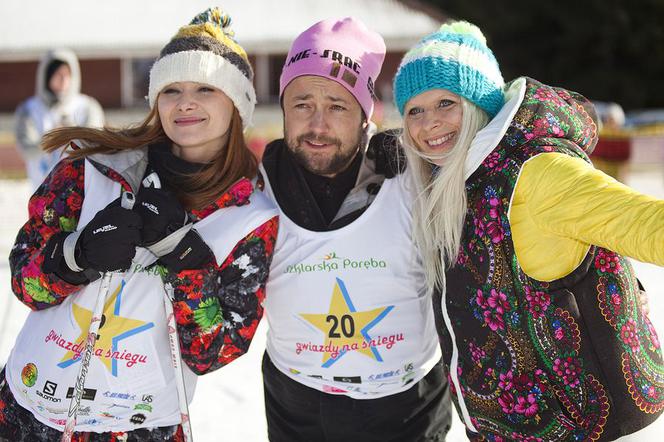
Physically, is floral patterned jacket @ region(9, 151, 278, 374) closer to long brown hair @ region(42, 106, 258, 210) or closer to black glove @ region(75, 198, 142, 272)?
long brown hair @ region(42, 106, 258, 210)

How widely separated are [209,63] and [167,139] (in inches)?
12.4

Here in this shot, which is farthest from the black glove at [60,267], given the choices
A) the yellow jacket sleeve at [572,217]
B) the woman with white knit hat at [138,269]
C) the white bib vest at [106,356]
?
the yellow jacket sleeve at [572,217]

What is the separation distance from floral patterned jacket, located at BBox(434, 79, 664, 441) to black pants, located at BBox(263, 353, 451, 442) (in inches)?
19.8

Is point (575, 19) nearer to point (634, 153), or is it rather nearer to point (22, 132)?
point (634, 153)

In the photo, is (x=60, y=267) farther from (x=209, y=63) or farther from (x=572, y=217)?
(x=572, y=217)

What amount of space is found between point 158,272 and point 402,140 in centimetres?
92

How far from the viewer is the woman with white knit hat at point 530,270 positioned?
204cm

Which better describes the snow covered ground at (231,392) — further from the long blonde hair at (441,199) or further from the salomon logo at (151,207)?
the salomon logo at (151,207)

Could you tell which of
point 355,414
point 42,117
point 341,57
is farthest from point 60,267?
point 42,117

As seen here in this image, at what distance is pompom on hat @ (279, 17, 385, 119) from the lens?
2812 millimetres

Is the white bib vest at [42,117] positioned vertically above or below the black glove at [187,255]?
above

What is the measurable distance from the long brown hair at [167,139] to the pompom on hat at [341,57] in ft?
1.08

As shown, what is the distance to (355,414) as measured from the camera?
2725mm

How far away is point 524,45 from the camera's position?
27359mm
